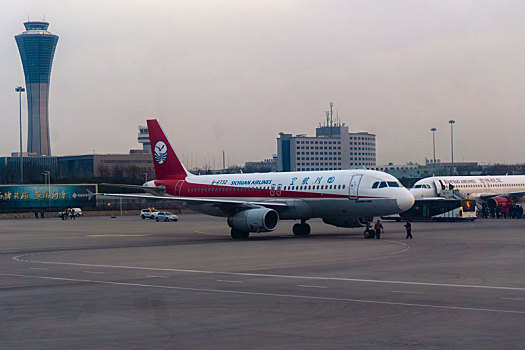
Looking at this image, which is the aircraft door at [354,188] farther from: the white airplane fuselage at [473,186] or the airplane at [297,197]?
the white airplane fuselage at [473,186]

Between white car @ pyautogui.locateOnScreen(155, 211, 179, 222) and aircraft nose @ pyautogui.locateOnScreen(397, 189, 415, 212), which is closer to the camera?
aircraft nose @ pyautogui.locateOnScreen(397, 189, 415, 212)

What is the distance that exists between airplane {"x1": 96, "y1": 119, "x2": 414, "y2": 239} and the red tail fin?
1.70m

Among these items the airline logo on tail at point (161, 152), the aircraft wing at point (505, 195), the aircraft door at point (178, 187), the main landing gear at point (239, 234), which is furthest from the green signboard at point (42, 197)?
the main landing gear at point (239, 234)

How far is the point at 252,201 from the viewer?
168 ft

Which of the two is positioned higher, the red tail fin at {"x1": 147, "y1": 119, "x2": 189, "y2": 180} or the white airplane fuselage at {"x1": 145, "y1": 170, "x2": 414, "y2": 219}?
the red tail fin at {"x1": 147, "y1": 119, "x2": 189, "y2": 180}

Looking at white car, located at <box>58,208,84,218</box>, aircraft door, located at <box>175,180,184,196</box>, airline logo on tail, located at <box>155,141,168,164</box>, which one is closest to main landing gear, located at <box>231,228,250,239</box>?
aircraft door, located at <box>175,180,184,196</box>

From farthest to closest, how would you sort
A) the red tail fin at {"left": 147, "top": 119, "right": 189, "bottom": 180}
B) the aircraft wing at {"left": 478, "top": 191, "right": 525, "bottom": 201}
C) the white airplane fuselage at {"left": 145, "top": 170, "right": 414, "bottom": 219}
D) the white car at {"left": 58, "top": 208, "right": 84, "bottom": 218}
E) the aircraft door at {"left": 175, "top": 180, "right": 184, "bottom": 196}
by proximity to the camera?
the white car at {"left": 58, "top": 208, "right": 84, "bottom": 218}
the aircraft wing at {"left": 478, "top": 191, "right": 525, "bottom": 201}
the red tail fin at {"left": 147, "top": 119, "right": 189, "bottom": 180}
the aircraft door at {"left": 175, "top": 180, "right": 184, "bottom": 196}
the white airplane fuselage at {"left": 145, "top": 170, "right": 414, "bottom": 219}

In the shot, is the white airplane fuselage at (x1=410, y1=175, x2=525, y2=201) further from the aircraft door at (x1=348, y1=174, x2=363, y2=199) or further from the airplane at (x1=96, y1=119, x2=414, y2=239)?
the aircraft door at (x1=348, y1=174, x2=363, y2=199)

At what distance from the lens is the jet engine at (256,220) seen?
150ft

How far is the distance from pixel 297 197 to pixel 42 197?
3014 inches

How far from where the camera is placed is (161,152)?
5809 cm

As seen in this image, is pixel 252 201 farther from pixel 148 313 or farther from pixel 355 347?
pixel 355 347

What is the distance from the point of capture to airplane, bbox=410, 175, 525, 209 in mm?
78688

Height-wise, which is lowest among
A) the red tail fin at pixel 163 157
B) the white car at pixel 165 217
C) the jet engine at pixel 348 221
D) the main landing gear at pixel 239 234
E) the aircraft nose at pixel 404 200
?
the white car at pixel 165 217
